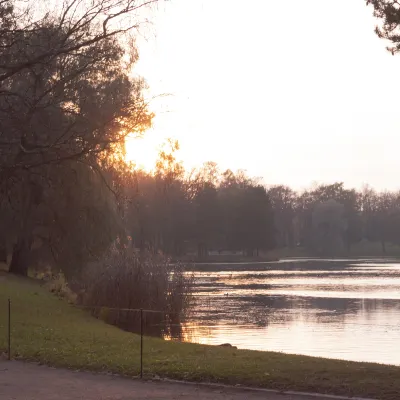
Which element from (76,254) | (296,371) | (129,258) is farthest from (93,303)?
(296,371)

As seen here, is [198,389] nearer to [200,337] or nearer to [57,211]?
[200,337]

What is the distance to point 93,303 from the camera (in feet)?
90.2

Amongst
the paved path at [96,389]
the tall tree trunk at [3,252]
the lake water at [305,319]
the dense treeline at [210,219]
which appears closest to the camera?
the paved path at [96,389]

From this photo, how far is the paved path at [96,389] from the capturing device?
37.4 ft

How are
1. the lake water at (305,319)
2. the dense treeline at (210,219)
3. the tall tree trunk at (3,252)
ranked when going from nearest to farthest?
1. the lake water at (305,319)
2. the tall tree trunk at (3,252)
3. the dense treeline at (210,219)

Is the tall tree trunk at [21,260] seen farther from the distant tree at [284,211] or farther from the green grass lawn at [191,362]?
the distant tree at [284,211]

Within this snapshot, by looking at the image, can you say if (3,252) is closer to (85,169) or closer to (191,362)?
(85,169)

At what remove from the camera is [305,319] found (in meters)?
29.9

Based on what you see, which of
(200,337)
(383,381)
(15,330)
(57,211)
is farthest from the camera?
(57,211)

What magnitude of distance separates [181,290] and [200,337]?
371 cm

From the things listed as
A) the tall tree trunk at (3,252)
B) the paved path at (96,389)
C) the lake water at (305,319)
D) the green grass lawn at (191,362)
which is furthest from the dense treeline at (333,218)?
the paved path at (96,389)

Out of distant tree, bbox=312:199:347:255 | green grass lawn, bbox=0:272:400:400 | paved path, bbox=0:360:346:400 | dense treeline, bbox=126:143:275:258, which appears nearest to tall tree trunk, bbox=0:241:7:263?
green grass lawn, bbox=0:272:400:400

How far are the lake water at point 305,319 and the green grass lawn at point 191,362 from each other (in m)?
4.47

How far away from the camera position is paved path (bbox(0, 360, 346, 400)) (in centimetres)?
1141
